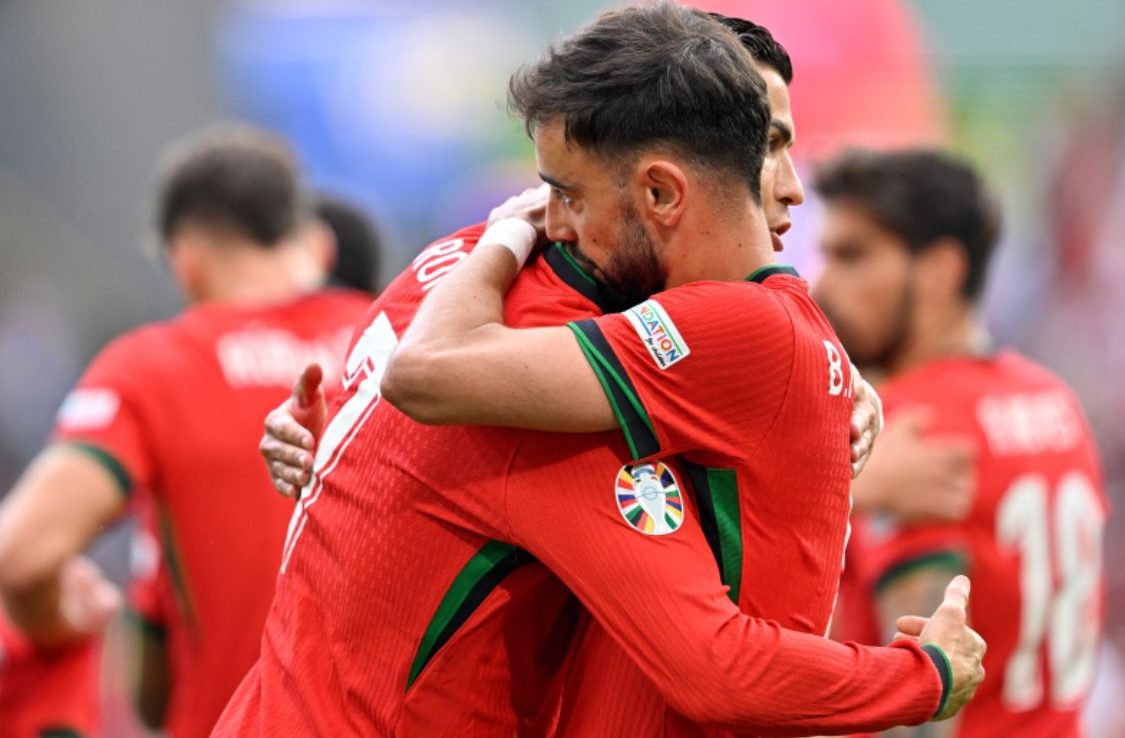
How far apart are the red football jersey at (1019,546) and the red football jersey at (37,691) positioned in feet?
8.06

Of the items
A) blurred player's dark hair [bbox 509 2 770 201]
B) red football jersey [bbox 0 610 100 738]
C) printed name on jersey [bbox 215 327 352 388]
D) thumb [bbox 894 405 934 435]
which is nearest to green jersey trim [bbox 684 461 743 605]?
blurred player's dark hair [bbox 509 2 770 201]

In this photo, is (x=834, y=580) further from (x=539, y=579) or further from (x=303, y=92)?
(x=303, y=92)

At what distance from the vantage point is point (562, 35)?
Answer: 2.63 meters

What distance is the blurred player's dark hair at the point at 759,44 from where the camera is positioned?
276 cm

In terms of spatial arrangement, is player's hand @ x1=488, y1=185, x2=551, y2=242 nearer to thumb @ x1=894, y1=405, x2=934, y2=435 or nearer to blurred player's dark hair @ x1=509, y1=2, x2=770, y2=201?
blurred player's dark hair @ x1=509, y1=2, x2=770, y2=201

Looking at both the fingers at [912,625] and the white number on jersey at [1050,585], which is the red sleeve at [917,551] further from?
the fingers at [912,625]

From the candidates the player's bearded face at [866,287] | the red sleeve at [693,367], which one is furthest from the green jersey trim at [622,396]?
the player's bearded face at [866,287]

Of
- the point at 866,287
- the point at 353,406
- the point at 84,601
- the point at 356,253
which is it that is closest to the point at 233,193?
the point at 356,253

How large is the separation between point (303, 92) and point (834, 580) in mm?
12320

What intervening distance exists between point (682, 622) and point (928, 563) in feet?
7.86

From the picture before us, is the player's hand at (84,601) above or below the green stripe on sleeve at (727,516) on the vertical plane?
below

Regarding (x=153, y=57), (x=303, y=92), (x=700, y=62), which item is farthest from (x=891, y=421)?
(x=153, y=57)

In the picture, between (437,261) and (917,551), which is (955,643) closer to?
(437,261)

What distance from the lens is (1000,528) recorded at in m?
4.65
